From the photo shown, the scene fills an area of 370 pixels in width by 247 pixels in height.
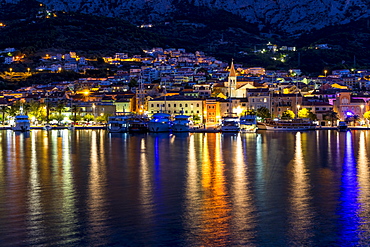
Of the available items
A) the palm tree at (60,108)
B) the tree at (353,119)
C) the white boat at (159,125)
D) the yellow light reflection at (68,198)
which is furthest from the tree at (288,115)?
the yellow light reflection at (68,198)

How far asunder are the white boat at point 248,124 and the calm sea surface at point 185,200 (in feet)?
103

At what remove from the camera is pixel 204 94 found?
95875 mm

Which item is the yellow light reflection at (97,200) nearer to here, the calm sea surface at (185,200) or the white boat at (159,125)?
the calm sea surface at (185,200)

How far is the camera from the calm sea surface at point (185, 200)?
625 inches

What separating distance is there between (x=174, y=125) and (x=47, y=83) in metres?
62.7

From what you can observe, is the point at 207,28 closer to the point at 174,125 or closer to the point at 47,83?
Answer: the point at 47,83

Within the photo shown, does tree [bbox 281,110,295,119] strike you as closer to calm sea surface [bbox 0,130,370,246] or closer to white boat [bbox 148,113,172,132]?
white boat [bbox 148,113,172,132]

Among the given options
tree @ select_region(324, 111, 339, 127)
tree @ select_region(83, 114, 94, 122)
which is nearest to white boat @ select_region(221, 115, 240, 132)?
tree @ select_region(324, 111, 339, 127)

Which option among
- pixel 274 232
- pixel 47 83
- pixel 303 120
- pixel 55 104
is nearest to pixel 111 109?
pixel 55 104

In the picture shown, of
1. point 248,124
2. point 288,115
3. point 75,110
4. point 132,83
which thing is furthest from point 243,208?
point 132,83

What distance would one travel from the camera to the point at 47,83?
408 ft

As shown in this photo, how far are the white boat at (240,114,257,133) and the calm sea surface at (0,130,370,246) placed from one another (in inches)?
1236

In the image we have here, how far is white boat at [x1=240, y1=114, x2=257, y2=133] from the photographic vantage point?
68.1m

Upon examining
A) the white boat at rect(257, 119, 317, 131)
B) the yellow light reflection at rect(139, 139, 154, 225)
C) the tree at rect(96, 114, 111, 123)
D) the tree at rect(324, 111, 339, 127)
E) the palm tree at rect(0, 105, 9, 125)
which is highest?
the palm tree at rect(0, 105, 9, 125)
